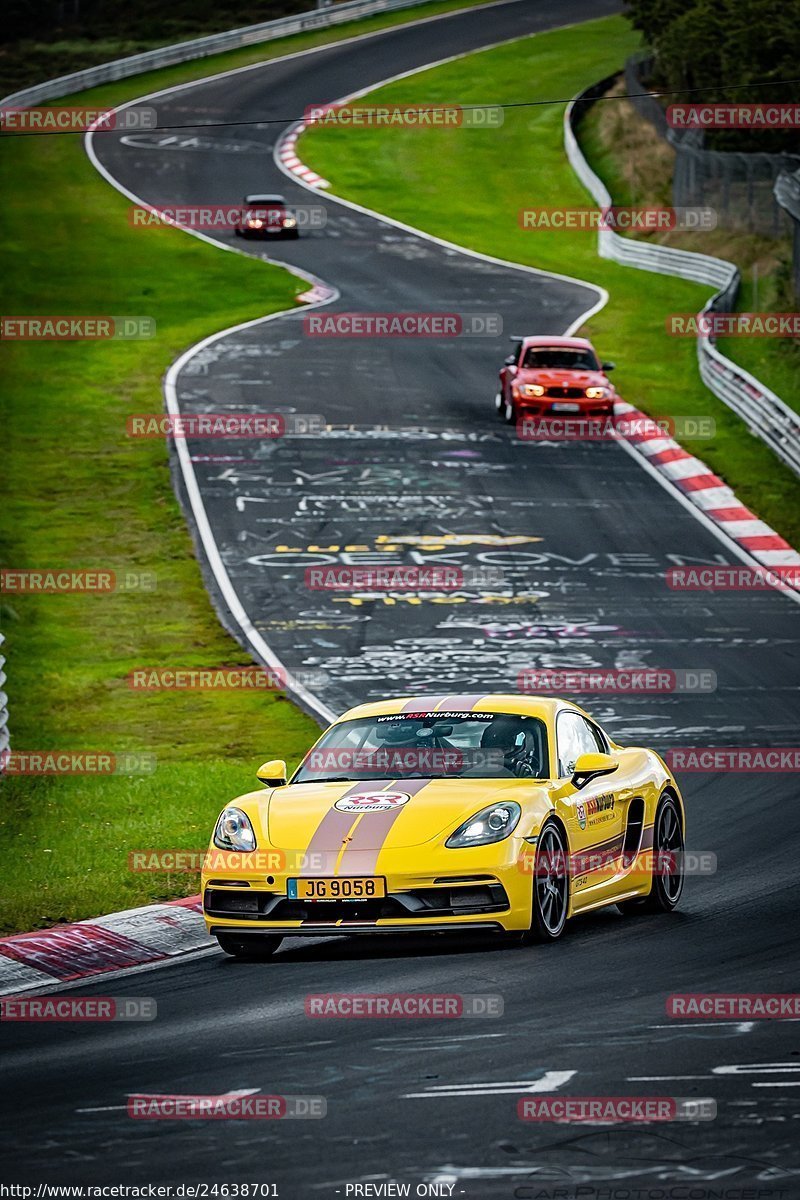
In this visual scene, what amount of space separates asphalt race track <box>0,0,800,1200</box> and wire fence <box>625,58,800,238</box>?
5.26 meters

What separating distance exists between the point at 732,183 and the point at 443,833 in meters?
41.7

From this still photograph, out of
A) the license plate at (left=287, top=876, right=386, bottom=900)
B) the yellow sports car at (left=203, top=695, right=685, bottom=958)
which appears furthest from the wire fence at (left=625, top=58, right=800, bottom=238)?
the license plate at (left=287, top=876, right=386, bottom=900)

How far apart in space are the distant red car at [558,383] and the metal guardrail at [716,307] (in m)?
2.29

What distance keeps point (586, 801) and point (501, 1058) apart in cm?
342

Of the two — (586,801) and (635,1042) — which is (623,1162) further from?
(586,801)

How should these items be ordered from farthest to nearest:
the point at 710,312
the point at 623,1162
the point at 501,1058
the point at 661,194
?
the point at 661,194 → the point at 710,312 → the point at 501,1058 → the point at 623,1162

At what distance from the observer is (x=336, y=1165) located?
6484 mm

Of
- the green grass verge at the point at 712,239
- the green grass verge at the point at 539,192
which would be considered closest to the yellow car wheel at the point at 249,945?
the green grass verge at the point at 539,192

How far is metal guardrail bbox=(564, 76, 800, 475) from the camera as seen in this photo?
31.0 meters

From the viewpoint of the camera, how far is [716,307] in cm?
3953

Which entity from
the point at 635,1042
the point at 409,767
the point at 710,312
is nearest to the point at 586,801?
the point at 409,767

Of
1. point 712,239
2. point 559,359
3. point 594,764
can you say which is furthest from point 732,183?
point 594,764

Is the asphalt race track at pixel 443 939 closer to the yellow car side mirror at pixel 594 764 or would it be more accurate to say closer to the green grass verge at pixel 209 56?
the yellow car side mirror at pixel 594 764

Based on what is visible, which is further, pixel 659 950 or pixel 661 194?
pixel 661 194
